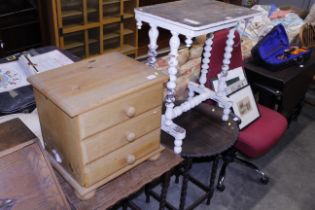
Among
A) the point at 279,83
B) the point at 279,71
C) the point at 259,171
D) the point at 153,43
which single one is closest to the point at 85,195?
Result: the point at 153,43

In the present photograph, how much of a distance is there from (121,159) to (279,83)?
1.58m

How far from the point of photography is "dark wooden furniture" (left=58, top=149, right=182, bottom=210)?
103 centimetres

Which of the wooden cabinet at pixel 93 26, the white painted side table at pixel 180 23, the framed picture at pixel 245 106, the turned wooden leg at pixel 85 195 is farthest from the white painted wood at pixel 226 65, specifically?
the wooden cabinet at pixel 93 26

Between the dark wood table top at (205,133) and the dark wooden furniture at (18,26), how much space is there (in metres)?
2.06

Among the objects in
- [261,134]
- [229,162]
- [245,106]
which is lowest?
[229,162]

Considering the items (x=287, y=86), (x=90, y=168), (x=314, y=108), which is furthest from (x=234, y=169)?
(x=90, y=168)

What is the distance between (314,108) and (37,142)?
3016 millimetres

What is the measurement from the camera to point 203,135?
159 cm

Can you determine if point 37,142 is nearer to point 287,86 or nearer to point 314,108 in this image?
point 287,86

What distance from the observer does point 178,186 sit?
7.08ft

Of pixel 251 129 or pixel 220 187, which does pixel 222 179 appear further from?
pixel 251 129

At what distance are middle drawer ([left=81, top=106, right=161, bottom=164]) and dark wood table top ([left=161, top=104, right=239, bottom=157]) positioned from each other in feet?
1.20

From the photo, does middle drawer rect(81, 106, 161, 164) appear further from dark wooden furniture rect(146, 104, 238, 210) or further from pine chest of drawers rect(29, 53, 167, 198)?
dark wooden furniture rect(146, 104, 238, 210)

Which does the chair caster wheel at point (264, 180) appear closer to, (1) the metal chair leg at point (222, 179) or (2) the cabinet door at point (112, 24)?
(1) the metal chair leg at point (222, 179)
